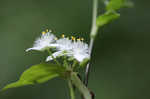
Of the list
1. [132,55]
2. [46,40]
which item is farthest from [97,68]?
[46,40]

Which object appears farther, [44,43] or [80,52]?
[44,43]

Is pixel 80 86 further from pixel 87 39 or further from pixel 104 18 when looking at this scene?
pixel 87 39

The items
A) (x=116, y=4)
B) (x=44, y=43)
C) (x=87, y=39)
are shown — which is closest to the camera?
(x=116, y=4)

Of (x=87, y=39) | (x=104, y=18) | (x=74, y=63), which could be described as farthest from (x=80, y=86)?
(x=87, y=39)

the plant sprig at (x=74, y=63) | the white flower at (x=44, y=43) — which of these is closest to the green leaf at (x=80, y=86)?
the plant sprig at (x=74, y=63)

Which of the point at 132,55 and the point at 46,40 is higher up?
the point at 46,40

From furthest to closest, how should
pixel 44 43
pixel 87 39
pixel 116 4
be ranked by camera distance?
pixel 87 39 < pixel 44 43 < pixel 116 4

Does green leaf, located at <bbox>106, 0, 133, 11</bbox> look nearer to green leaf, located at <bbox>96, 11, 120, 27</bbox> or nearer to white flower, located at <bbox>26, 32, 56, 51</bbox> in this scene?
green leaf, located at <bbox>96, 11, 120, 27</bbox>

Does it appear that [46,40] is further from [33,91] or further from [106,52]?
[106,52]
